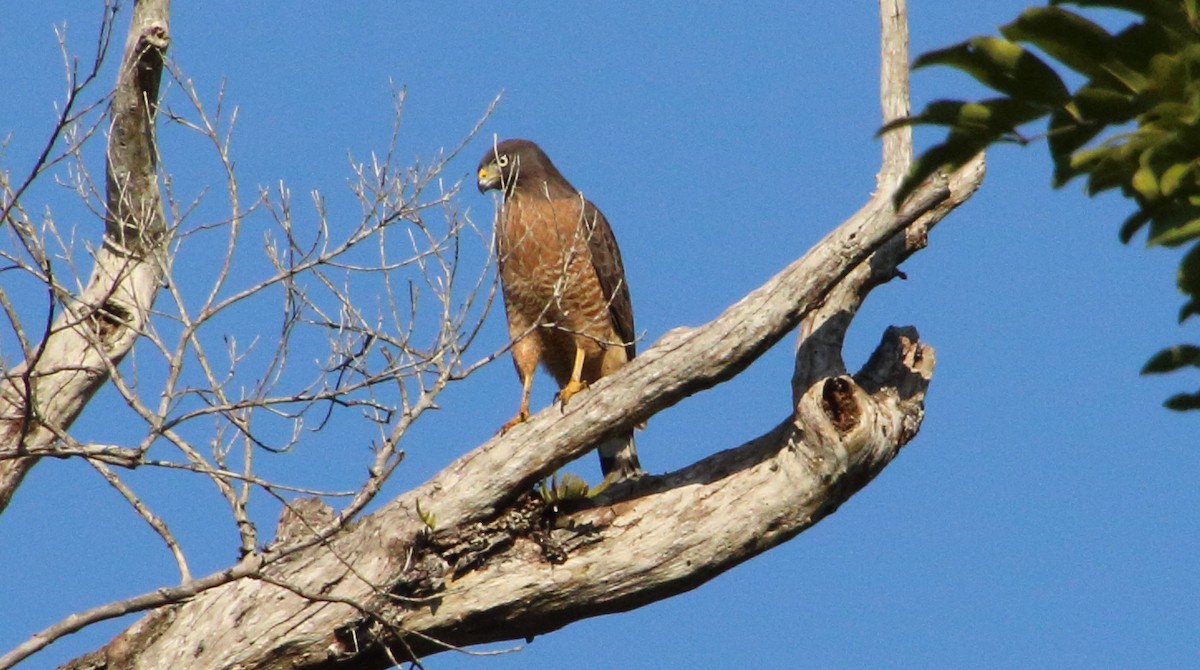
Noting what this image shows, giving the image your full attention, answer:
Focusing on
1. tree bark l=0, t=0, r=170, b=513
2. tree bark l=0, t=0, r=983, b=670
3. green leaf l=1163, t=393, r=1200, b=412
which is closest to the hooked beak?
tree bark l=0, t=0, r=170, b=513

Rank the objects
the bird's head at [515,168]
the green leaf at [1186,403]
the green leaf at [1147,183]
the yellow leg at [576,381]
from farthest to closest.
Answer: the bird's head at [515,168] → the yellow leg at [576,381] → the green leaf at [1186,403] → the green leaf at [1147,183]

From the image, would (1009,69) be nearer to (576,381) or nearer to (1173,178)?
(1173,178)

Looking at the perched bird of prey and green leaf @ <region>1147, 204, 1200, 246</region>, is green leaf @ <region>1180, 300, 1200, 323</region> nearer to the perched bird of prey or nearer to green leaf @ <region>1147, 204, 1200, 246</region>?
green leaf @ <region>1147, 204, 1200, 246</region>

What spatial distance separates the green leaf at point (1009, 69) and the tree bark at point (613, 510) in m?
4.11

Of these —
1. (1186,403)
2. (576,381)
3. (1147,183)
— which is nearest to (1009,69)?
(1147,183)

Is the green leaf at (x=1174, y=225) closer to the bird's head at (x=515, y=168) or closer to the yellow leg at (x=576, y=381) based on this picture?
the yellow leg at (x=576, y=381)

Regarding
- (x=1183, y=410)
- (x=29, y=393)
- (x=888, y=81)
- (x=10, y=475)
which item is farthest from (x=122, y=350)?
(x=1183, y=410)

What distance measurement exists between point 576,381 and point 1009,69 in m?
5.59

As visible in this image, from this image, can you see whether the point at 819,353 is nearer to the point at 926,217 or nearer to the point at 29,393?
the point at 926,217

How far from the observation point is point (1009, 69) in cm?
124

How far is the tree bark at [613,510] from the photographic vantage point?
5.41 meters

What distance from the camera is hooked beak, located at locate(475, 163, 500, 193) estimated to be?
24.0ft

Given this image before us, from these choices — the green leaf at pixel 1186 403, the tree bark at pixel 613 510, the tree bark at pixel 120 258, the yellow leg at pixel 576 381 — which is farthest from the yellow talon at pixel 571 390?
the green leaf at pixel 1186 403

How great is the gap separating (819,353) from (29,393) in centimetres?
301
